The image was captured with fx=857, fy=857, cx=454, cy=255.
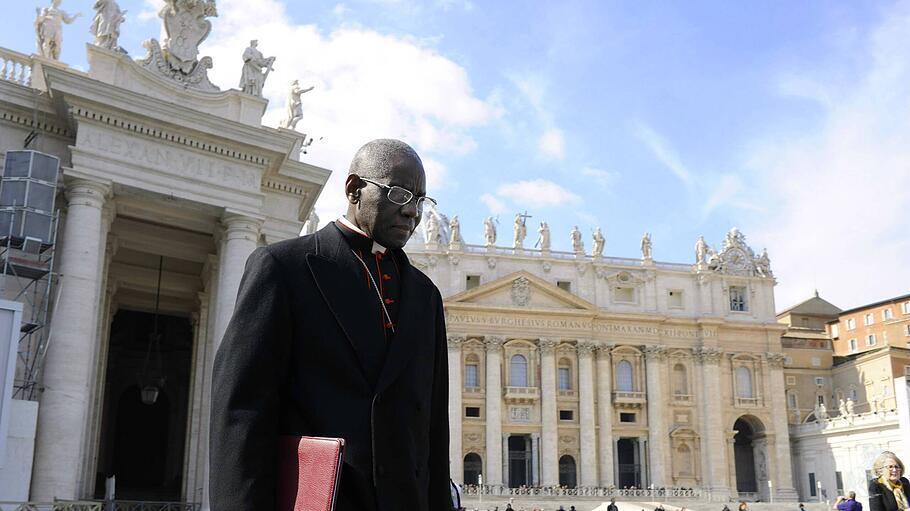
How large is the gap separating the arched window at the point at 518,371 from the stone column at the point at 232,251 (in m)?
37.0

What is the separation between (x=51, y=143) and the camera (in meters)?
15.1

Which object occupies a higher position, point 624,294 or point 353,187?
point 624,294

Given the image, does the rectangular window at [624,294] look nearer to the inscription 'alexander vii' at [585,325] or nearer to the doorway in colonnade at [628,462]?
the inscription 'alexander vii' at [585,325]

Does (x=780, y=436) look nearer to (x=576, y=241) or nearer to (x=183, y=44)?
(x=576, y=241)

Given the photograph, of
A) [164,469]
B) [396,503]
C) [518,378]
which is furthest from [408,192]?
[518,378]

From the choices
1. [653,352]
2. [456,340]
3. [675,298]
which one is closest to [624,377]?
[653,352]

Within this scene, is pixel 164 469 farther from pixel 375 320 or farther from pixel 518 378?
pixel 518 378

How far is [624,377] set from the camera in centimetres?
5353

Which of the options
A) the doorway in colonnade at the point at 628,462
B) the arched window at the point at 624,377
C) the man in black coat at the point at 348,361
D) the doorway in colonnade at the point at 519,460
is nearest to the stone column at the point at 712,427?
the doorway in colonnade at the point at 628,462

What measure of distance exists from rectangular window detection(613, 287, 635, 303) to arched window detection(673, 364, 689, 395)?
5124 millimetres

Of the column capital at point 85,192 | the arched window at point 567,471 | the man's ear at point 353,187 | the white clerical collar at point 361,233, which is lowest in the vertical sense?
the arched window at point 567,471

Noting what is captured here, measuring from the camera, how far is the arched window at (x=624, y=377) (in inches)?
2101

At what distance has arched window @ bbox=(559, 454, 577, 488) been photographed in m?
50.8

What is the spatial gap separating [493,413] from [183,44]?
120 feet
